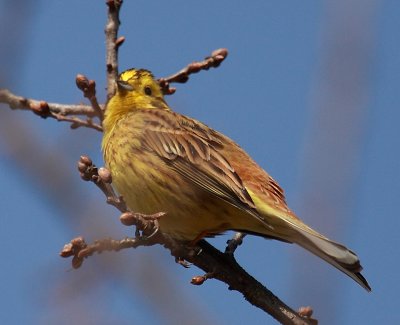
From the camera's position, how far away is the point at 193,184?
518 centimetres

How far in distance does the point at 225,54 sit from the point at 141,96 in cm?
99

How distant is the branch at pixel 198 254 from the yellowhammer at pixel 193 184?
0.65 feet

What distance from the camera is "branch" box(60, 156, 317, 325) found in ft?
11.5

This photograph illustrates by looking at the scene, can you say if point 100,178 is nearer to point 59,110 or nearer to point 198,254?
point 198,254

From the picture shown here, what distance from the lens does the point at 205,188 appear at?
16.8ft

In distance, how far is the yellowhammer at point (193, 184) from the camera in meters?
4.97

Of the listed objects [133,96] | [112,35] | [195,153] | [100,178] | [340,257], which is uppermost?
[133,96]

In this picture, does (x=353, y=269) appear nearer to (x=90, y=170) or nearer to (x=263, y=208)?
(x=263, y=208)

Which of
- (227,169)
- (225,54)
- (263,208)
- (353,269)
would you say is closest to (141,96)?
(225,54)

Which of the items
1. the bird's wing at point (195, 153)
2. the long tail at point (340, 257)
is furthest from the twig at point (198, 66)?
the long tail at point (340, 257)

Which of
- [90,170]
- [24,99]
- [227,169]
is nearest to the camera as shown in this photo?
[90,170]

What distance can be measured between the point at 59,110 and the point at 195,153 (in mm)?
1063

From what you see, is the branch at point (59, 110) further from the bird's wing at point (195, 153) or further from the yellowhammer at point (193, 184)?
the bird's wing at point (195, 153)

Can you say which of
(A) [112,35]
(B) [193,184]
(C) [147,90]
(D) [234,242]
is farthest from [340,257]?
(C) [147,90]
